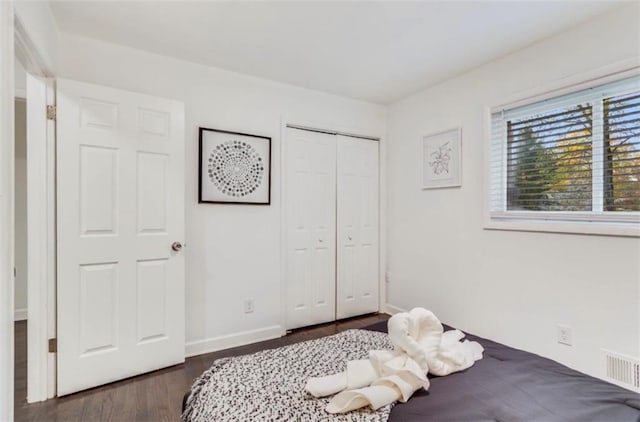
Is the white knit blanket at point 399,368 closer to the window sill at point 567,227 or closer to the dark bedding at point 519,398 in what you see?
the dark bedding at point 519,398

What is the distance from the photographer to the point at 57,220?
1965 millimetres

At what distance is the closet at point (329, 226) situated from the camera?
119 inches

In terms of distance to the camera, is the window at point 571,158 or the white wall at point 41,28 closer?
the white wall at point 41,28

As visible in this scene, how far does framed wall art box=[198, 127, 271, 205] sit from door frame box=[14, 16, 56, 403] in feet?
3.05

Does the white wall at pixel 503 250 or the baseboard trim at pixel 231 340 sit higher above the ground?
the white wall at pixel 503 250

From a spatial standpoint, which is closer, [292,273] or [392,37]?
[392,37]

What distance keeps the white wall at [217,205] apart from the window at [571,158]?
1.75 m

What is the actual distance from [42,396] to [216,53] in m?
2.53

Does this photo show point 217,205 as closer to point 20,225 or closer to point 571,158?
point 20,225

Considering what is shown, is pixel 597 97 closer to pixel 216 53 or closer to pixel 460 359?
pixel 460 359

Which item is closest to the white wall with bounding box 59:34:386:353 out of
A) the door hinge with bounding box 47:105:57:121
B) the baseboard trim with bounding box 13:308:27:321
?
the door hinge with bounding box 47:105:57:121

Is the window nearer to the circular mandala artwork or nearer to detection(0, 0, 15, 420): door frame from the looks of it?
the circular mandala artwork

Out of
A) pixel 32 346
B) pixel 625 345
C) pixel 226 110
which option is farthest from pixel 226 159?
pixel 625 345

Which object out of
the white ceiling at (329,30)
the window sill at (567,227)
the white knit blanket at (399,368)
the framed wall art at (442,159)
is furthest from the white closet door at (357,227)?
the white knit blanket at (399,368)
